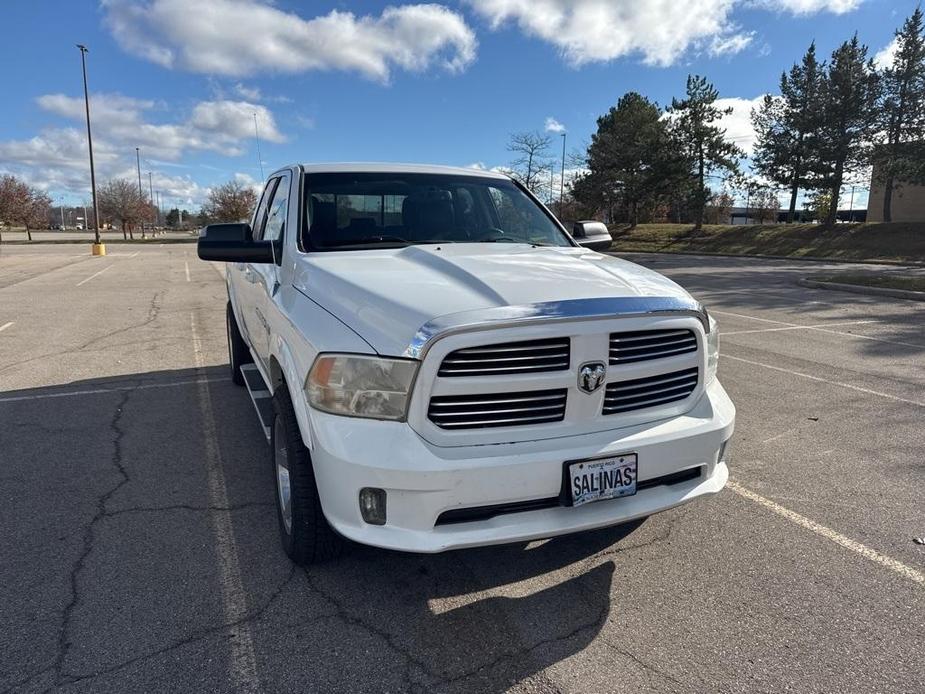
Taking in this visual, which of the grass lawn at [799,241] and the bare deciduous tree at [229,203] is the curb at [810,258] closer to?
the grass lawn at [799,241]

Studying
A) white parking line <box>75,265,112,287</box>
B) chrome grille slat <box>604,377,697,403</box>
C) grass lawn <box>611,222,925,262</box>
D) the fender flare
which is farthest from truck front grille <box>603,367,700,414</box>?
grass lawn <box>611,222,925,262</box>

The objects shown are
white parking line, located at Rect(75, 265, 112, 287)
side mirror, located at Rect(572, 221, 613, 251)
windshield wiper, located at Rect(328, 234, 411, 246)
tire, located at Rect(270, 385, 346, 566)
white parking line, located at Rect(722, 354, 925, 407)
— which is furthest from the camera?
white parking line, located at Rect(75, 265, 112, 287)

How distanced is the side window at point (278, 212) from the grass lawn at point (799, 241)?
99.2ft

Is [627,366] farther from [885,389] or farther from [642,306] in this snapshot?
[885,389]

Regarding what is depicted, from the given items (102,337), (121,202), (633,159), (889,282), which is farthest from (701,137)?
(121,202)

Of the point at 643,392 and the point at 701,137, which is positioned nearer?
the point at 643,392

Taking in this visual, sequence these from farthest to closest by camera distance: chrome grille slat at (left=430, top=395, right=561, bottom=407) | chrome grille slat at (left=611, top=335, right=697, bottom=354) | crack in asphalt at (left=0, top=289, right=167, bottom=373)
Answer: crack in asphalt at (left=0, top=289, right=167, bottom=373)
chrome grille slat at (left=611, top=335, right=697, bottom=354)
chrome grille slat at (left=430, top=395, right=561, bottom=407)

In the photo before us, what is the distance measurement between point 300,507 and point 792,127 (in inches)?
1633

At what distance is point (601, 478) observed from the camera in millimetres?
2486

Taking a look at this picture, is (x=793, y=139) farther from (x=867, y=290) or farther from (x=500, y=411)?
(x=500, y=411)

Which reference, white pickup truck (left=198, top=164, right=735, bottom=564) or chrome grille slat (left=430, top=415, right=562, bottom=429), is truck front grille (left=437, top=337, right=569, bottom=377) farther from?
chrome grille slat (left=430, top=415, right=562, bottom=429)

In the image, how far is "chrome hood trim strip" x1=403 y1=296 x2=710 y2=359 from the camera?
7.53 feet

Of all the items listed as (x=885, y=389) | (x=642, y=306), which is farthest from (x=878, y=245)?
(x=642, y=306)

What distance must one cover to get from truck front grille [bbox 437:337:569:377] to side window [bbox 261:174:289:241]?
81.3 inches
